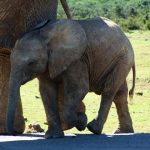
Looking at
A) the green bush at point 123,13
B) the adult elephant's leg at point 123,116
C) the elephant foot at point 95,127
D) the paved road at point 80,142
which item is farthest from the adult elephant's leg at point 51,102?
the green bush at point 123,13

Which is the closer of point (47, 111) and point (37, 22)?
point (47, 111)

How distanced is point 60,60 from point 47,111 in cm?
52

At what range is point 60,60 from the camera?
713 centimetres

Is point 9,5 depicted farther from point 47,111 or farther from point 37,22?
point 47,111

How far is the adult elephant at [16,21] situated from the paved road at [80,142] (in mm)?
824

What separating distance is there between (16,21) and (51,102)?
3.10 ft

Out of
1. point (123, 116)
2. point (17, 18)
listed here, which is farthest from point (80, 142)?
point (17, 18)

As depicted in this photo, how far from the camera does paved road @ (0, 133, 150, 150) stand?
250 inches

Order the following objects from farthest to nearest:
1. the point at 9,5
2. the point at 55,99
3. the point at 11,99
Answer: the point at 9,5 → the point at 55,99 → the point at 11,99

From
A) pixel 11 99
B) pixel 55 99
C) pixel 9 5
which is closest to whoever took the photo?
pixel 11 99

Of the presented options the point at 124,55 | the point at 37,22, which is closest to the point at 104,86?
the point at 124,55

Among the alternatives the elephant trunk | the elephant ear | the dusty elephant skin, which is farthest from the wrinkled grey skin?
the elephant trunk

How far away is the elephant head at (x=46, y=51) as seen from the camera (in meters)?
6.95

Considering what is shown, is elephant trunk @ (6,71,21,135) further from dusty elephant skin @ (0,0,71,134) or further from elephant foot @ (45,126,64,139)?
dusty elephant skin @ (0,0,71,134)
